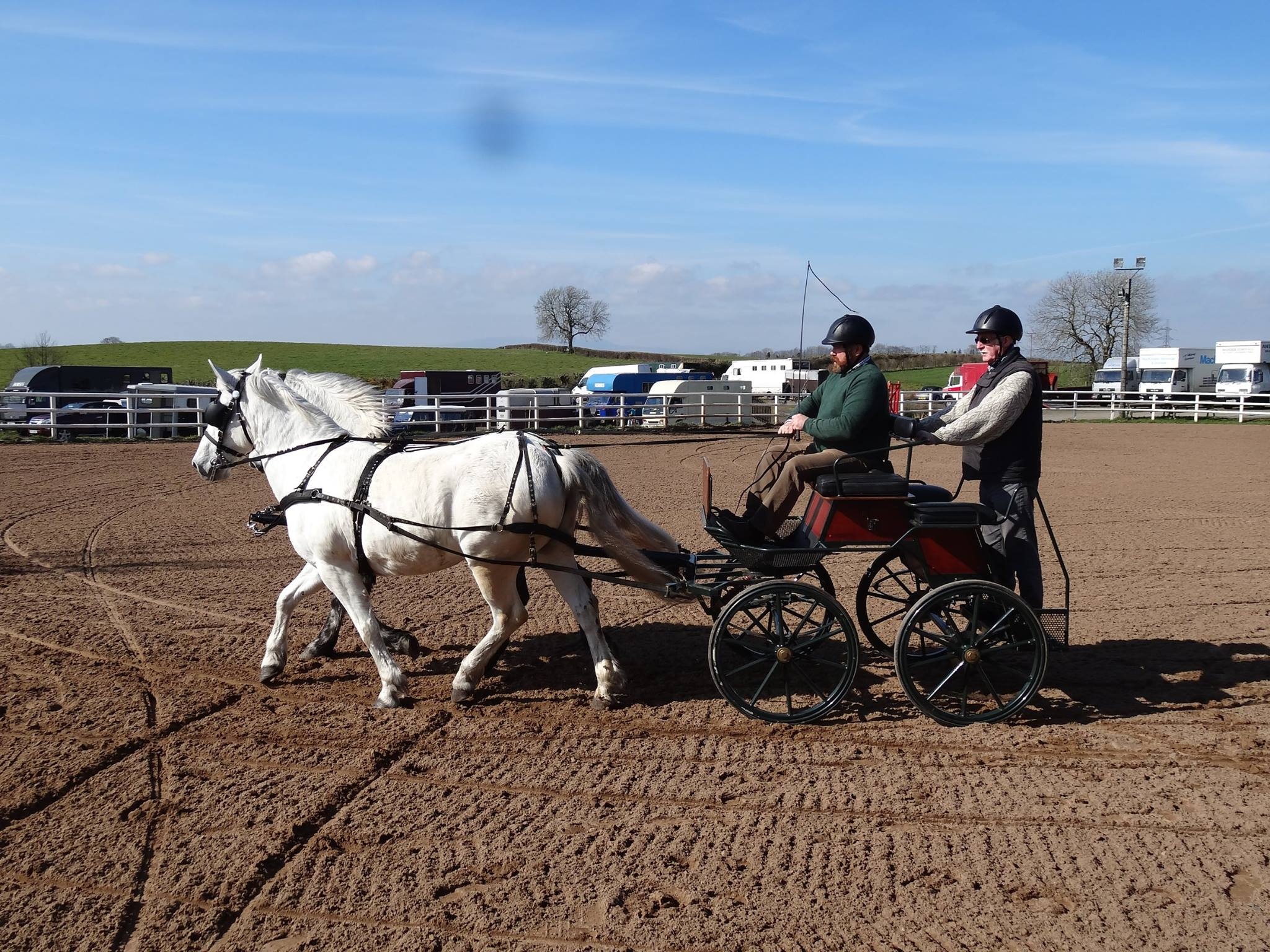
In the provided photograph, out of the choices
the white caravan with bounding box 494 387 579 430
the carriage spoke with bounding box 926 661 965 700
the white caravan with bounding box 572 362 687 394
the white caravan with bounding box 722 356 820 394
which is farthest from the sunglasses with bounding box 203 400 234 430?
the white caravan with bounding box 722 356 820 394

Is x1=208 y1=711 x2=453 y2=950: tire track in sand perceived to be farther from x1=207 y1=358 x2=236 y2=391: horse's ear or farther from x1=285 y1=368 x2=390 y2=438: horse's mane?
x1=207 y1=358 x2=236 y2=391: horse's ear

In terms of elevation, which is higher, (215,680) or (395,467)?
(395,467)

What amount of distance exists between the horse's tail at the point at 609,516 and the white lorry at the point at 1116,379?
4617 centimetres

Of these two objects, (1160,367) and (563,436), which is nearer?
(563,436)

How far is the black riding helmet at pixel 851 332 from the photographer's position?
545 centimetres

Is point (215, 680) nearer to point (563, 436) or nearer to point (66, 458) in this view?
point (66, 458)

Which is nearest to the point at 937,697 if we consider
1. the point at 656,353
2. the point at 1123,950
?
the point at 1123,950

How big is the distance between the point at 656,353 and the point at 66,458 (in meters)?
67.3

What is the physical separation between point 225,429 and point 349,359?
64.7 m

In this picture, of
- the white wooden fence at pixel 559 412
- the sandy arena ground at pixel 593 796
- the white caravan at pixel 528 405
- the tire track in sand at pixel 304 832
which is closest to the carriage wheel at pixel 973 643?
the sandy arena ground at pixel 593 796

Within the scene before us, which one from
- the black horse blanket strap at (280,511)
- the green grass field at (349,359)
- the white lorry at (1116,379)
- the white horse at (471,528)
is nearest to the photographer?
the white horse at (471,528)

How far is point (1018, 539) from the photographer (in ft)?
18.0

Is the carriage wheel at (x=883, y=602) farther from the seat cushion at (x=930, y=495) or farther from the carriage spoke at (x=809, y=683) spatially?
the carriage spoke at (x=809, y=683)

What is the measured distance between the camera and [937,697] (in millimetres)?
5766
